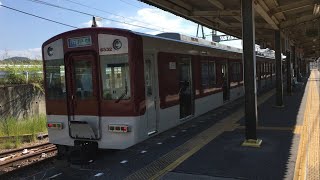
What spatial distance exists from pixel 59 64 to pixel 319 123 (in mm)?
7416

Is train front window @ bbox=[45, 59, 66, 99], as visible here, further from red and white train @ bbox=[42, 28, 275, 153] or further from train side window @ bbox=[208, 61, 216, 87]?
train side window @ bbox=[208, 61, 216, 87]

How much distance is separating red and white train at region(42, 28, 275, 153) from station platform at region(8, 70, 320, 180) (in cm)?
48

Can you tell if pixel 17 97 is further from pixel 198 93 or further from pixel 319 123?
pixel 319 123

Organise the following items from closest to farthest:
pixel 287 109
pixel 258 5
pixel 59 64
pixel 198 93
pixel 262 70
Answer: pixel 59 64, pixel 258 5, pixel 198 93, pixel 287 109, pixel 262 70

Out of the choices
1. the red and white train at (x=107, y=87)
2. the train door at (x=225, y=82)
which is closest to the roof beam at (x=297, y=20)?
the train door at (x=225, y=82)

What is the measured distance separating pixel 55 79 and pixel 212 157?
3786 mm

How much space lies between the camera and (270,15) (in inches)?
516

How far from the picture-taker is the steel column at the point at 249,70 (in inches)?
354

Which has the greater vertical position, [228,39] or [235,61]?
[228,39]

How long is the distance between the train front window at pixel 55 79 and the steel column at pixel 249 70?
4085mm

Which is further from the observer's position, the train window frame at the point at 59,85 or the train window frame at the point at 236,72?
the train window frame at the point at 236,72

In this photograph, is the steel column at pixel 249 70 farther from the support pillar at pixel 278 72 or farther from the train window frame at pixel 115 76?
the support pillar at pixel 278 72

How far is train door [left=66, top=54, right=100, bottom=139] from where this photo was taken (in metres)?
8.15

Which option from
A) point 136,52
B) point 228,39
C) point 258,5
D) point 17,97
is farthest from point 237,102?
point 228,39
